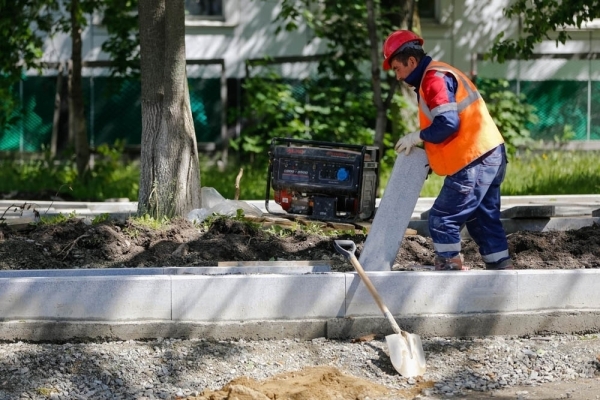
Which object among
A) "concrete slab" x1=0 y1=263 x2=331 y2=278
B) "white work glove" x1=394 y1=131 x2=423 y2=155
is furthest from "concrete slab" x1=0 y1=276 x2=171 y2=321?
"white work glove" x1=394 y1=131 x2=423 y2=155

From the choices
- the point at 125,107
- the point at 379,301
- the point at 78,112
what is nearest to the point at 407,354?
the point at 379,301

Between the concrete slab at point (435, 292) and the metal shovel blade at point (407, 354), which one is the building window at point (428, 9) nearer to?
the concrete slab at point (435, 292)

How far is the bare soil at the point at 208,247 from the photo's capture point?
716 centimetres

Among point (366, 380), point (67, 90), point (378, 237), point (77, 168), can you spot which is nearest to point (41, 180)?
point (77, 168)

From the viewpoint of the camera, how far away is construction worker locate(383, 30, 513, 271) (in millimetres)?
6312

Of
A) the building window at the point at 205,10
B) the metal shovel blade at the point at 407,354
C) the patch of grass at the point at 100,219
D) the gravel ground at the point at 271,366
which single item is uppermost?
the building window at the point at 205,10

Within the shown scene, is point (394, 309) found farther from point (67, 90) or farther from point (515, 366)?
point (67, 90)

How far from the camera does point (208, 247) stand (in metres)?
7.47

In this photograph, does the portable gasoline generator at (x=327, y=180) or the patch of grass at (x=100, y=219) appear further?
the portable gasoline generator at (x=327, y=180)

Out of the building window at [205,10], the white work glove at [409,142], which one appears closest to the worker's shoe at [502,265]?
the white work glove at [409,142]

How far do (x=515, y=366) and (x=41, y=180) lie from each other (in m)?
11.2

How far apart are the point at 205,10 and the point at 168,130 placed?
1143 centimetres

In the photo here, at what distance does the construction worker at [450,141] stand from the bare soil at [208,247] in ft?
2.69

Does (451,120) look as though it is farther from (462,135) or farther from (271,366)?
(271,366)
